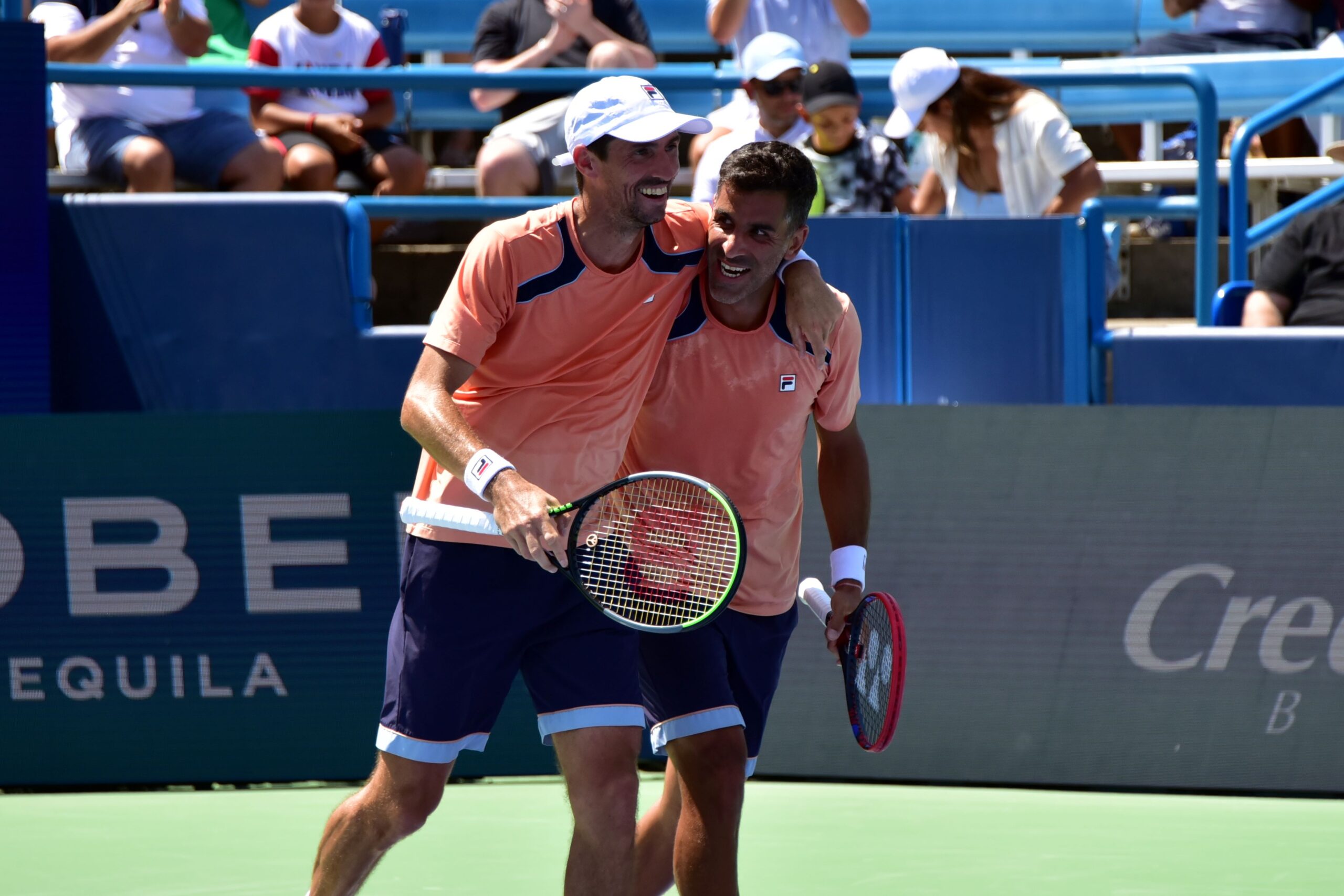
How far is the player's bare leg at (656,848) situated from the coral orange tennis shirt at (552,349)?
0.86m

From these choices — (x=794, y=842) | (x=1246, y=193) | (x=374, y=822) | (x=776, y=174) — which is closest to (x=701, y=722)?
(x=374, y=822)

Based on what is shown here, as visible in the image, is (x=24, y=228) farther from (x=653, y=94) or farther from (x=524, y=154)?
(x=653, y=94)

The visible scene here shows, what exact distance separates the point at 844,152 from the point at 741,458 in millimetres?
3153

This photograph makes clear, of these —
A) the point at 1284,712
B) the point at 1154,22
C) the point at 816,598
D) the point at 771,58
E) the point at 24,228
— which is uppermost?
the point at 1154,22

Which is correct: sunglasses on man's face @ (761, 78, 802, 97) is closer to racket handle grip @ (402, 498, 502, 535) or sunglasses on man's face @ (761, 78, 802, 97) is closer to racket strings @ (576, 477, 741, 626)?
racket strings @ (576, 477, 741, 626)

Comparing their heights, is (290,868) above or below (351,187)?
below

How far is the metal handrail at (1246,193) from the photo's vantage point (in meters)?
→ 6.51

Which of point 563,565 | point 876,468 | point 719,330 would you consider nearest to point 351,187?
point 876,468

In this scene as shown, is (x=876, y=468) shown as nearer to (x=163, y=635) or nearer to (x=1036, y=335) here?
(x=1036, y=335)

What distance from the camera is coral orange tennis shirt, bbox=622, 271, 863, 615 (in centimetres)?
374

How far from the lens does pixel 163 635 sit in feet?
19.4

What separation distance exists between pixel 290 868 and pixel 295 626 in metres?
1.20

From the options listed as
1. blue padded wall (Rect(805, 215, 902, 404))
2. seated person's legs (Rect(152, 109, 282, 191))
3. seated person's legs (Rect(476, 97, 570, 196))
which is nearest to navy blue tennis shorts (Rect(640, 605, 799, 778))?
blue padded wall (Rect(805, 215, 902, 404))

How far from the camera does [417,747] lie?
3.56 metres
